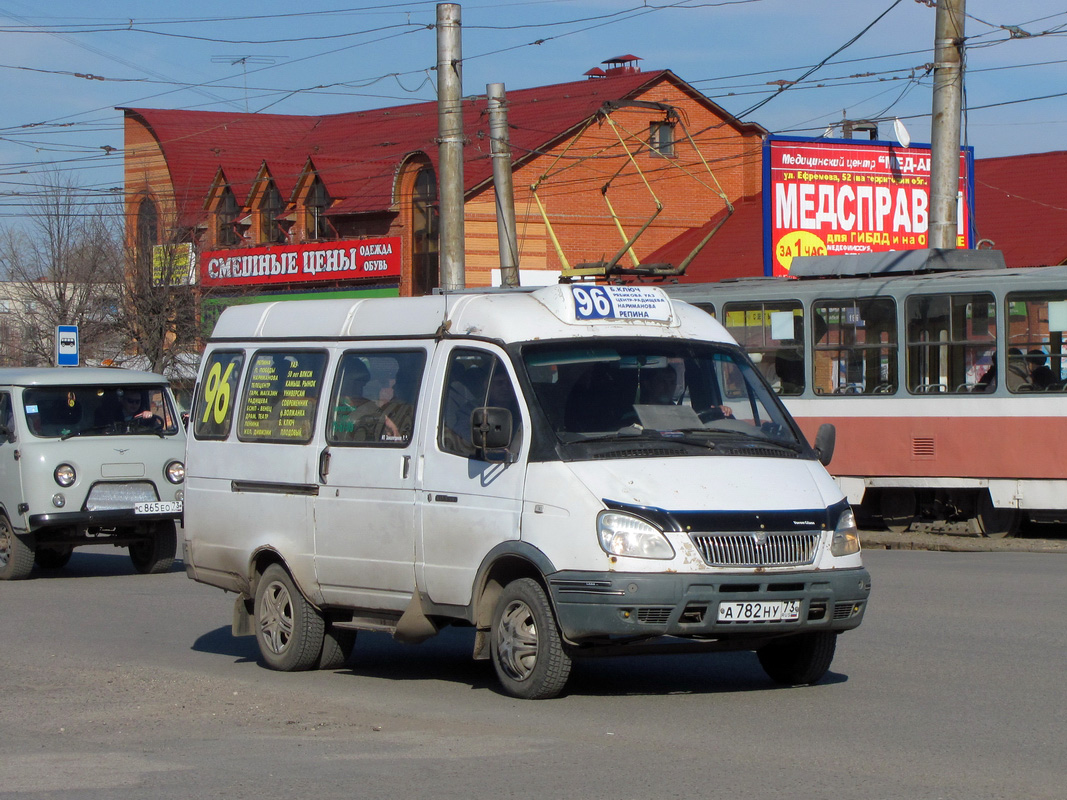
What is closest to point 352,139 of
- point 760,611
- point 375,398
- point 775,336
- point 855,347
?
point 775,336

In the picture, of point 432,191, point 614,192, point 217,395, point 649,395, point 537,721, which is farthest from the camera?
point 614,192

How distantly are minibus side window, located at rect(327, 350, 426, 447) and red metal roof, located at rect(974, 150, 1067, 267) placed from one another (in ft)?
71.1

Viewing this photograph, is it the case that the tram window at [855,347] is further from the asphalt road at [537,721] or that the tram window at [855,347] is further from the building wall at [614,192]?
the building wall at [614,192]

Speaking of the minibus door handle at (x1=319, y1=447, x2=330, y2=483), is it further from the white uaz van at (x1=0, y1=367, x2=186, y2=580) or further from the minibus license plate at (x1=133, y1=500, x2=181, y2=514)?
the minibus license plate at (x1=133, y1=500, x2=181, y2=514)

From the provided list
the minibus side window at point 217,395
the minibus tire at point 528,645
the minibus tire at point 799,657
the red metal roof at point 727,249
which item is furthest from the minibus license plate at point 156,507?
the red metal roof at point 727,249

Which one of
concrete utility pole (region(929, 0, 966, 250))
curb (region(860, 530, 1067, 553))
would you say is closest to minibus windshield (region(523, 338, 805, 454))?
curb (region(860, 530, 1067, 553))

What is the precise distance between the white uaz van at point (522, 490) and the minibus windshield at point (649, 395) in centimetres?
1

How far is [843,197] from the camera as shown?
27.5 m

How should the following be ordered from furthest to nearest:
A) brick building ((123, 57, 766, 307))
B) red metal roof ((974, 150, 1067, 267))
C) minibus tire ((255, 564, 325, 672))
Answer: brick building ((123, 57, 766, 307)), red metal roof ((974, 150, 1067, 267)), minibus tire ((255, 564, 325, 672))

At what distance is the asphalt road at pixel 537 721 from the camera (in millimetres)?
6234

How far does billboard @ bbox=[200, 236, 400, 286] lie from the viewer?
41344mm

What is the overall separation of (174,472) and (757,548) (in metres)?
9.76

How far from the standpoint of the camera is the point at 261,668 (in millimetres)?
9766

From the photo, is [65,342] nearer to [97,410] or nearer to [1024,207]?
[97,410]
